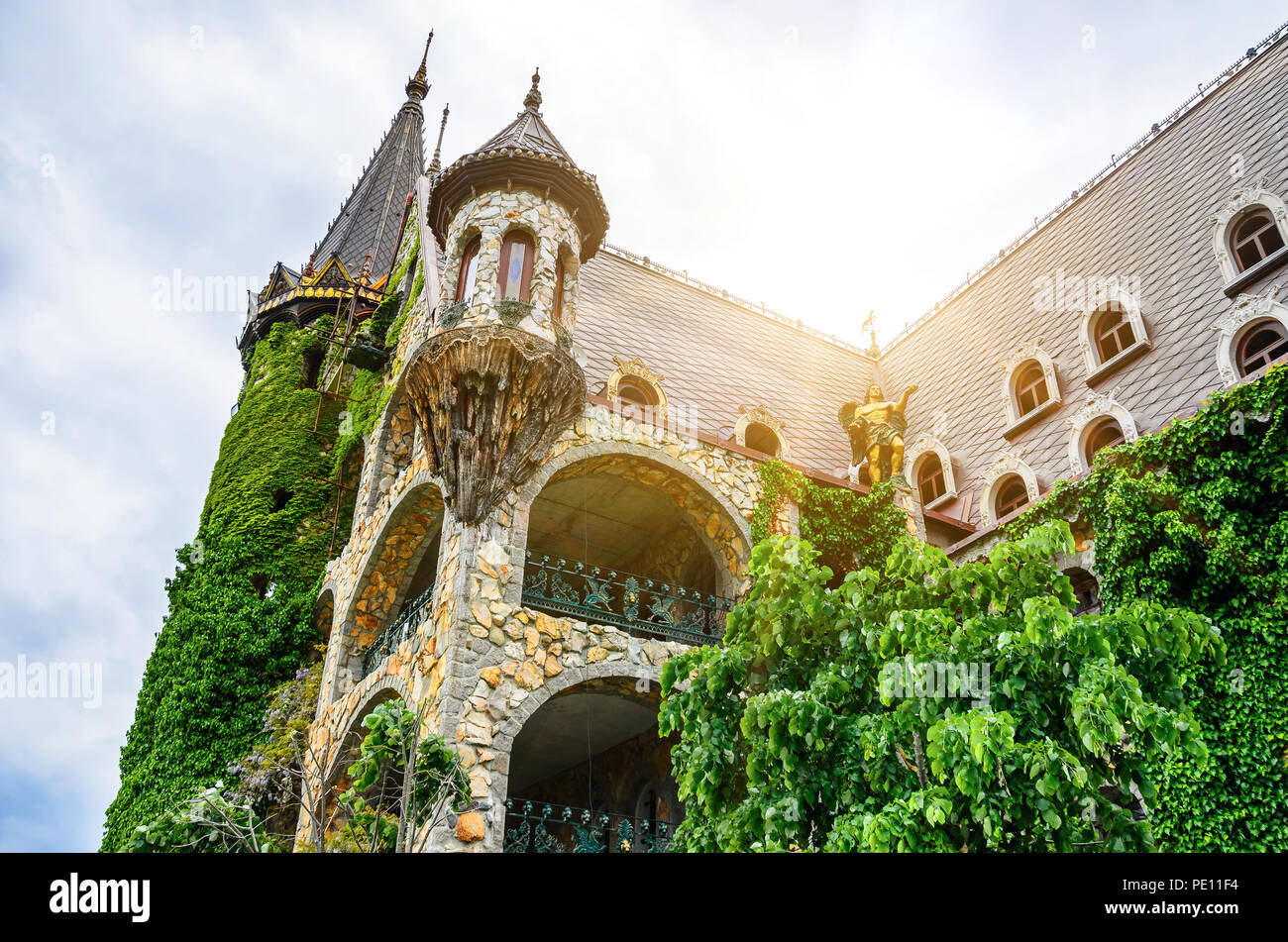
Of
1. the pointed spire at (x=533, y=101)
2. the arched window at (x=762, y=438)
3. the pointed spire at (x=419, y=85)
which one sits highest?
the pointed spire at (x=419, y=85)

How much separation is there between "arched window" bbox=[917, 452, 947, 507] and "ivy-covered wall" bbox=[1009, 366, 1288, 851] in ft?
16.8

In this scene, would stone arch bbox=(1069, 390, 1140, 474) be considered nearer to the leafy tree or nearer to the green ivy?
the leafy tree

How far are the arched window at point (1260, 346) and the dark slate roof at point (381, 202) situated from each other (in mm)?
25967

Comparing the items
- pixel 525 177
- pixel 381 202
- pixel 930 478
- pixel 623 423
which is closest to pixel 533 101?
pixel 525 177

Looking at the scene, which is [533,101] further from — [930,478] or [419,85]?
[419,85]

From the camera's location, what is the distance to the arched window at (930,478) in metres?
18.8

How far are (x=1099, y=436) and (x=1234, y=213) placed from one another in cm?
409

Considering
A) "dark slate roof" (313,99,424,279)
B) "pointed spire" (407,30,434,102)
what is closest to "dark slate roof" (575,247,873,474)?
"dark slate roof" (313,99,424,279)

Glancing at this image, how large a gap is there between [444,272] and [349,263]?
21404 millimetres

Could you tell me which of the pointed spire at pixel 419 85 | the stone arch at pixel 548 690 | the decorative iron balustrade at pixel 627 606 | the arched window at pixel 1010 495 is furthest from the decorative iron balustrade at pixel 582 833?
the pointed spire at pixel 419 85

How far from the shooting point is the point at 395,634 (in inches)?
568

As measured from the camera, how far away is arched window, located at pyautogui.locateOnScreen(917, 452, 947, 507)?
18750 millimetres

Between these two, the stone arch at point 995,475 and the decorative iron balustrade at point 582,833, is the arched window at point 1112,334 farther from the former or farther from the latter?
the decorative iron balustrade at point 582,833
